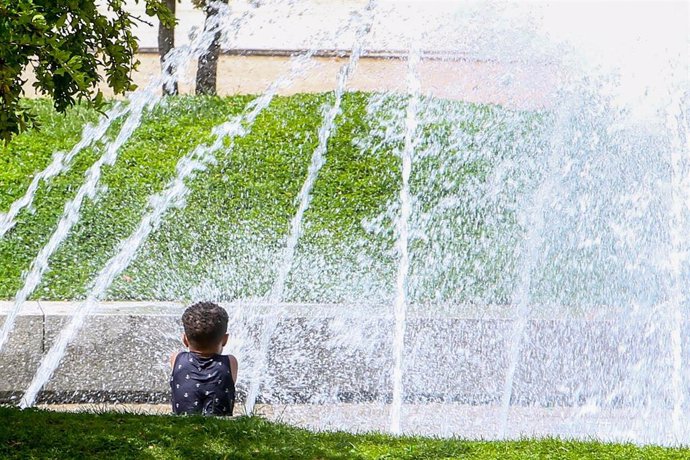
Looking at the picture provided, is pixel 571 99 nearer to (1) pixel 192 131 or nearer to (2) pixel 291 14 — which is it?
(1) pixel 192 131

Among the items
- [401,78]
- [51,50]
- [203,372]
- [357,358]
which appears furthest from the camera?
[401,78]

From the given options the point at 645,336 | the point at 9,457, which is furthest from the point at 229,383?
the point at 645,336

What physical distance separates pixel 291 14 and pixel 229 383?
1591 cm

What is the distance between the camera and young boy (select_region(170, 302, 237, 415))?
5.05m

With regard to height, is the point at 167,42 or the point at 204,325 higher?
the point at 167,42

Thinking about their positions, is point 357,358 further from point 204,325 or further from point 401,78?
point 401,78

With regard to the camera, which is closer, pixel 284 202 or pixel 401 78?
pixel 284 202

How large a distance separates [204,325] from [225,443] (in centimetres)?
74

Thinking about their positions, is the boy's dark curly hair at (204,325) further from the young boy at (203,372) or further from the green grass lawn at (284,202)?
the green grass lawn at (284,202)

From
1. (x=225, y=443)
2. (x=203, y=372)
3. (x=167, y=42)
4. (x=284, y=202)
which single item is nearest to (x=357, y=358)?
(x=203, y=372)

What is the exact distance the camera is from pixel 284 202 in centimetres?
982

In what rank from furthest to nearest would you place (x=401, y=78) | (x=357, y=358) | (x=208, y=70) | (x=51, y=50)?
(x=401, y=78) → (x=208, y=70) → (x=357, y=358) → (x=51, y=50)

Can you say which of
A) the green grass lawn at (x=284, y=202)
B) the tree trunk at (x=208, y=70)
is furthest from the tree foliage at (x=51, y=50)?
the tree trunk at (x=208, y=70)

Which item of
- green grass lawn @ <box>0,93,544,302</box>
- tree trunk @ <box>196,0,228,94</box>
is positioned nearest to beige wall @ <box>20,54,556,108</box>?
green grass lawn @ <box>0,93,544,302</box>
